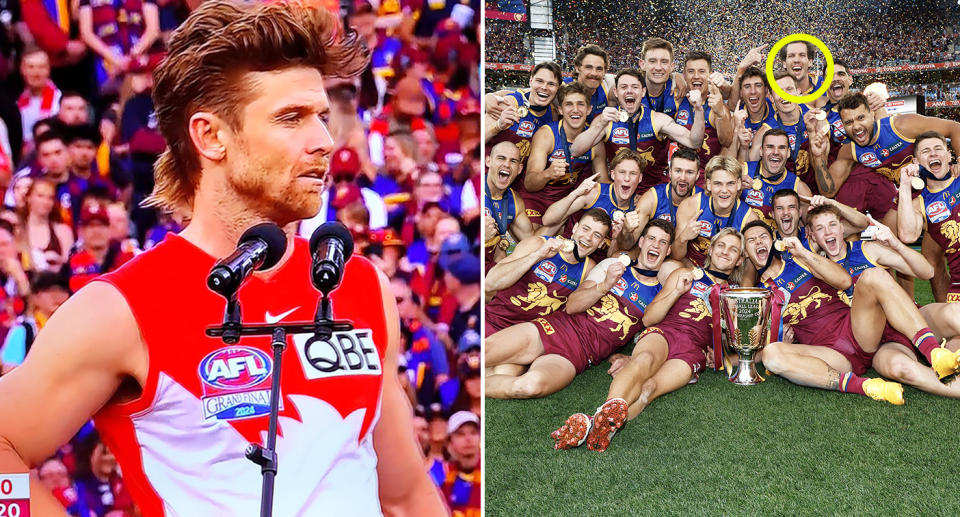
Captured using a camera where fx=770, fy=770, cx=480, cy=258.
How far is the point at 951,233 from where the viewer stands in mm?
3748

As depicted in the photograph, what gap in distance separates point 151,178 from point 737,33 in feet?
31.1

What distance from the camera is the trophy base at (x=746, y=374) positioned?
3436 millimetres

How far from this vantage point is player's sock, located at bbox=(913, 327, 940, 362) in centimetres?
313

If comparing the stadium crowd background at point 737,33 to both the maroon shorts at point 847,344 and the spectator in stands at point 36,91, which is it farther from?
the spectator in stands at point 36,91

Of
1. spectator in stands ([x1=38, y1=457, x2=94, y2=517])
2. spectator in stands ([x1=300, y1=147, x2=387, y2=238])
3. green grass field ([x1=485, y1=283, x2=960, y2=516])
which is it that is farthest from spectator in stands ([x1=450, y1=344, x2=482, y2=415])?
green grass field ([x1=485, y1=283, x2=960, y2=516])

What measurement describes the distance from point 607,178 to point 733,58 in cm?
586

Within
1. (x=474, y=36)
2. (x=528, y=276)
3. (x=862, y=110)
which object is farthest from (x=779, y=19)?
(x=474, y=36)

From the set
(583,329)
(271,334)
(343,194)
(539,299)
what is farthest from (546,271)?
(271,334)

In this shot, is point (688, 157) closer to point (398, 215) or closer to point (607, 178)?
point (607, 178)

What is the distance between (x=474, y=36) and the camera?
4.44ft

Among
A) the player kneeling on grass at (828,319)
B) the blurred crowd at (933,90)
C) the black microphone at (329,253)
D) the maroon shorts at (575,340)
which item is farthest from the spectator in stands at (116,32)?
the blurred crowd at (933,90)

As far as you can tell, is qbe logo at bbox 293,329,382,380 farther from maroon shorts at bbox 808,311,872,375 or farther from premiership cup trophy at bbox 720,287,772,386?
maroon shorts at bbox 808,311,872,375

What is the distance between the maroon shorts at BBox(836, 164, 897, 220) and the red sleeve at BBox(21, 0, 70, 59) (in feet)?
14.0

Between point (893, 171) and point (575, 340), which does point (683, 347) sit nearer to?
point (575, 340)
